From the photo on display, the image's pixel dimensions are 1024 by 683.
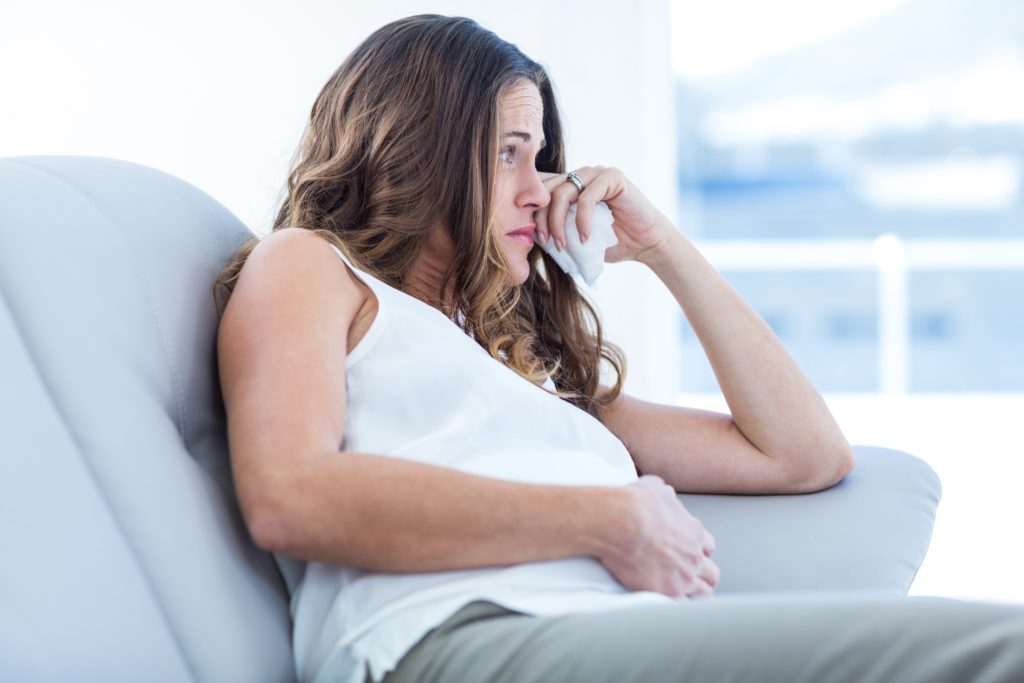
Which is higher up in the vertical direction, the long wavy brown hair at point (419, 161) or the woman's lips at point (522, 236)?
the long wavy brown hair at point (419, 161)

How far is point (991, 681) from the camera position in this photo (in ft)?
2.52

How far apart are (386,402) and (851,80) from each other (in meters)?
10.4

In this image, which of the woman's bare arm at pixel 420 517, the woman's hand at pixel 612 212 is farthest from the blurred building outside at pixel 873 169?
the woman's bare arm at pixel 420 517

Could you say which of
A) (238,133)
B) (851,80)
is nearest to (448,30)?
(238,133)

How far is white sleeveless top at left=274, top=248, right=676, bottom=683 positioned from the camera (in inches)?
40.7

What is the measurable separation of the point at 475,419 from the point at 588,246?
0.51 m

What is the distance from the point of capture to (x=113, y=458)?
102cm

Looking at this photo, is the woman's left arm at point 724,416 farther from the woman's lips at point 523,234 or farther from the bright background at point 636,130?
the bright background at point 636,130

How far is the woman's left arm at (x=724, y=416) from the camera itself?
156 cm

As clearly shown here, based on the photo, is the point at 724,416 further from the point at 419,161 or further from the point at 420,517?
the point at 420,517

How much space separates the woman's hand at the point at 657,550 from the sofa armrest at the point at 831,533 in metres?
0.26

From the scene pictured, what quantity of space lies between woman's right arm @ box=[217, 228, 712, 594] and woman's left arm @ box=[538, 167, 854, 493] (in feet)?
1.48

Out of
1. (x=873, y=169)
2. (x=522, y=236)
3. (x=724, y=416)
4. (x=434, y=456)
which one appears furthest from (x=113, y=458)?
Result: (x=873, y=169)

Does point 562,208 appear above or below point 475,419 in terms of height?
above
